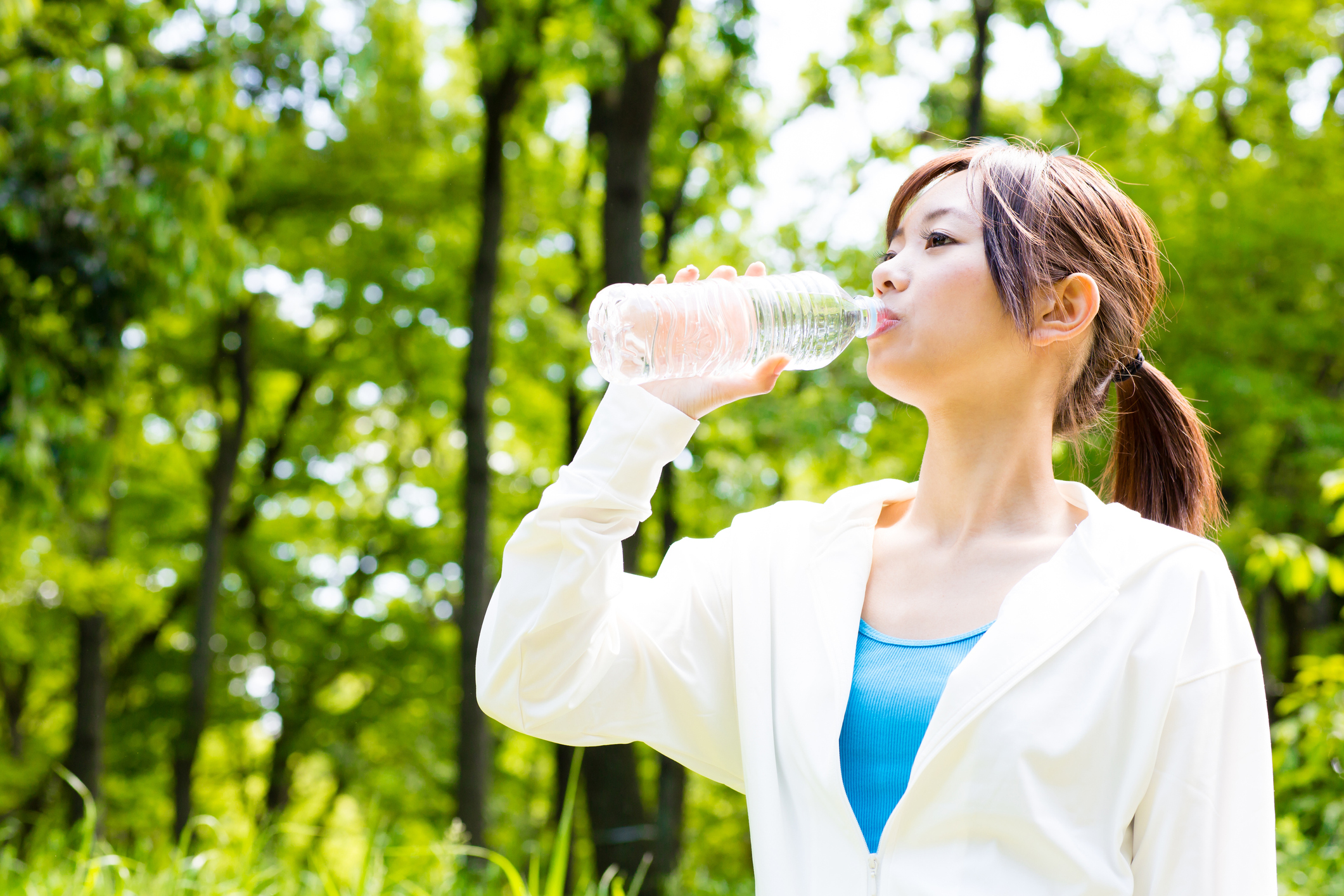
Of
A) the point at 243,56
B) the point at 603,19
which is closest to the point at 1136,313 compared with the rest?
the point at 603,19

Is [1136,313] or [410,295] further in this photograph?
[410,295]

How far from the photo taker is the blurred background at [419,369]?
506 cm

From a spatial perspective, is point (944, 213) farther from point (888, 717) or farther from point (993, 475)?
point (888, 717)

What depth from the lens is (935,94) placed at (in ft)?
36.8

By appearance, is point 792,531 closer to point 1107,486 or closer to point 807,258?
point 1107,486

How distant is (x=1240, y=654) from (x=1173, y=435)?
64cm

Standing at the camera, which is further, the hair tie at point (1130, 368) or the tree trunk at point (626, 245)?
Answer: the tree trunk at point (626, 245)

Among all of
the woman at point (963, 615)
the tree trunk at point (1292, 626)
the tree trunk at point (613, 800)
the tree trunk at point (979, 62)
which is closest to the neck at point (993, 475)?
the woman at point (963, 615)

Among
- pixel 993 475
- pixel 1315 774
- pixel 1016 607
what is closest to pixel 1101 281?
pixel 993 475

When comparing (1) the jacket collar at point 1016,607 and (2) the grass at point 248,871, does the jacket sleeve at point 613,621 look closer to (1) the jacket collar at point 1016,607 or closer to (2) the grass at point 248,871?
(1) the jacket collar at point 1016,607

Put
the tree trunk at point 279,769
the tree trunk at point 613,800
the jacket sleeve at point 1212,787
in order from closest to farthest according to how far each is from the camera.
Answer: the jacket sleeve at point 1212,787 < the tree trunk at point 613,800 < the tree trunk at point 279,769

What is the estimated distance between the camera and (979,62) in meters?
9.66

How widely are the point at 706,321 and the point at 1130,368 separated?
0.79 metres

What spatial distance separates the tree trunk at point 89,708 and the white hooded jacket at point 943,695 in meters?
11.2
